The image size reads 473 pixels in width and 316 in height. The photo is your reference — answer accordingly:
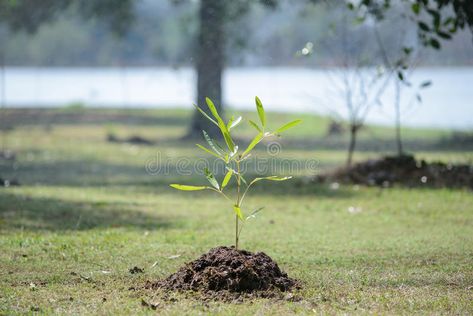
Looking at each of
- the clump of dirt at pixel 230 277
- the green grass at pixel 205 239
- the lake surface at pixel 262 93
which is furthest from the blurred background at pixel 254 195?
the lake surface at pixel 262 93

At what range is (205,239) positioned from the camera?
25.6 feet

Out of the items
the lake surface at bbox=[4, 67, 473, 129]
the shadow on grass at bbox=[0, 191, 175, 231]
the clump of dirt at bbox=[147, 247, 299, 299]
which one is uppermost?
the lake surface at bbox=[4, 67, 473, 129]

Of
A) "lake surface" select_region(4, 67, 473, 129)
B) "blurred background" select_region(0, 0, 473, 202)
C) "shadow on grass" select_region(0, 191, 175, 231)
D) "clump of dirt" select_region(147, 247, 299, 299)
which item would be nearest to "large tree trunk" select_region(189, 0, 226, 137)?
"blurred background" select_region(0, 0, 473, 202)

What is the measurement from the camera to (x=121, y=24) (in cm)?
2397

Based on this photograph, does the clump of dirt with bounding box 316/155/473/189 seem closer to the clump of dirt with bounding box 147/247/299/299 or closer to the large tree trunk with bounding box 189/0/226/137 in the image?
the clump of dirt with bounding box 147/247/299/299

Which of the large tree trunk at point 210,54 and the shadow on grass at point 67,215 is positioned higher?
the large tree trunk at point 210,54

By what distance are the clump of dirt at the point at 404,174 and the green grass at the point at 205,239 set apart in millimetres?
395

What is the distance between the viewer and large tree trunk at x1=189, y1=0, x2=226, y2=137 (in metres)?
18.5

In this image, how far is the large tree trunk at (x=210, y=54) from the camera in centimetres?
1847

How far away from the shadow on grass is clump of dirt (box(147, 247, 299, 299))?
283 cm

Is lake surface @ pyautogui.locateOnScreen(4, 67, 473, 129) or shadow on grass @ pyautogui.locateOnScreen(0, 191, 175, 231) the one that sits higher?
lake surface @ pyautogui.locateOnScreen(4, 67, 473, 129)

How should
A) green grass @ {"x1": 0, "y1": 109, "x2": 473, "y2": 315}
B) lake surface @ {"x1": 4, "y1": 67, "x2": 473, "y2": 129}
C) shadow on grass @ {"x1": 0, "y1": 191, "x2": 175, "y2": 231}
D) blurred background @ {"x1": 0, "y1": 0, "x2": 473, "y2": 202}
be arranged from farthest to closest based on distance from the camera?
lake surface @ {"x1": 4, "y1": 67, "x2": 473, "y2": 129}
blurred background @ {"x1": 0, "y1": 0, "x2": 473, "y2": 202}
shadow on grass @ {"x1": 0, "y1": 191, "x2": 175, "y2": 231}
green grass @ {"x1": 0, "y1": 109, "x2": 473, "y2": 315}

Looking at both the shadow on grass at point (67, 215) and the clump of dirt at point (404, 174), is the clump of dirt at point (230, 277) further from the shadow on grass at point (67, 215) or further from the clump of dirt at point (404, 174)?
the clump of dirt at point (404, 174)

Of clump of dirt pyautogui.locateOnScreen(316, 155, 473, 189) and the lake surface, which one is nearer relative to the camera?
clump of dirt pyautogui.locateOnScreen(316, 155, 473, 189)
